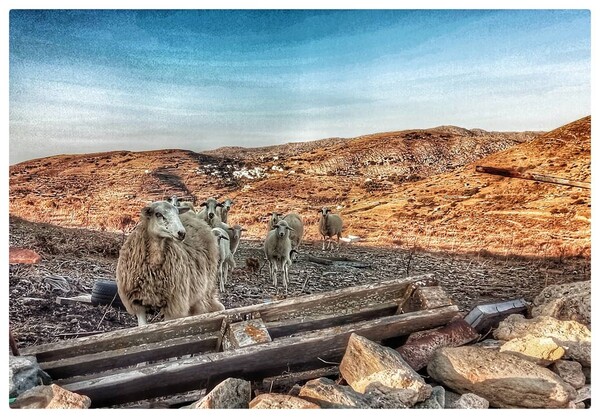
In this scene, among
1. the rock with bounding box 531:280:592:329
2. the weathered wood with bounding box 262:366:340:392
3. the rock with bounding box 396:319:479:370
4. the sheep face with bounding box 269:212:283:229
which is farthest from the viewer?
the sheep face with bounding box 269:212:283:229

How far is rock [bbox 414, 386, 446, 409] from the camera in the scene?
3824 mm

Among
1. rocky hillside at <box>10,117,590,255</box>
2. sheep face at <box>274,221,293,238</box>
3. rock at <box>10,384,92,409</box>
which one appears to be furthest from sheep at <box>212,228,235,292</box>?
rock at <box>10,384,92,409</box>

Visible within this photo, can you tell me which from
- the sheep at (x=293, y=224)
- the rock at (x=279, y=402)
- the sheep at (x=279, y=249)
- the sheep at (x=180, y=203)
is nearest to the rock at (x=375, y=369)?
the rock at (x=279, y=402)

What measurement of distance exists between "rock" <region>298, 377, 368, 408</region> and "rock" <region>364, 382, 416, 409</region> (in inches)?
2.4

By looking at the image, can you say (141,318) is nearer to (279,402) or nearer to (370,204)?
(279,402)

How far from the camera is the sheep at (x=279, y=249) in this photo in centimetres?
523

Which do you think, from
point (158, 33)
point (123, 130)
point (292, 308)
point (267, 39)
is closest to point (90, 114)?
point (123, 130)

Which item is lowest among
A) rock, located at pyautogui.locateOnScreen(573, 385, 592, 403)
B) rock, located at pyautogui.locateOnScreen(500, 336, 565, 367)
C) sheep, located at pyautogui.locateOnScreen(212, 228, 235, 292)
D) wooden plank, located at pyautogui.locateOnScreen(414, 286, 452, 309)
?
rock, located at pyautogui.locateOnScreen(573, 385, 592, 403)

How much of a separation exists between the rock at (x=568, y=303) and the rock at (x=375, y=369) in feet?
5.29

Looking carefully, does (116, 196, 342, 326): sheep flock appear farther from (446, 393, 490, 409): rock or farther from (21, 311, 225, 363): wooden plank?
(446, 393, 490, 409): rock

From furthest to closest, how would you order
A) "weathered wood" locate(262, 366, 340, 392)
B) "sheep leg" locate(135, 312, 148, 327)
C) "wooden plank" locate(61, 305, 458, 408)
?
"sheep leg" locate(135, 312, 148, 327)
"weathered wood" locate(262, 366, 340, 392)
"wooden plank" locate(61, 305, 458, 408)

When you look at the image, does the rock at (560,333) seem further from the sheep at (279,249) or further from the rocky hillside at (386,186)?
the sheep at (279,249)

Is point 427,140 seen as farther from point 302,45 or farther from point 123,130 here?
point 123,130

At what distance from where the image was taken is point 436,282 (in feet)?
15.5
